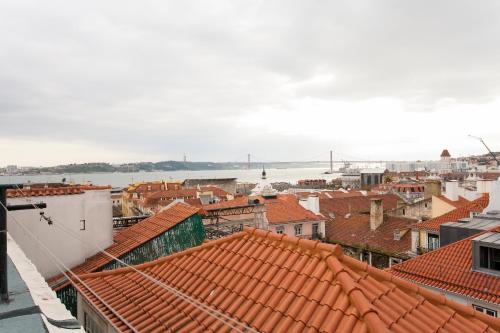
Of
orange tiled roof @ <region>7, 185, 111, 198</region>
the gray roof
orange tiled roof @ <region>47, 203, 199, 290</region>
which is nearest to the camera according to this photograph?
orange tiled roof @ <region>7, 185, 111, 198</region>

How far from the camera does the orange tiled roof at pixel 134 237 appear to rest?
11396mm

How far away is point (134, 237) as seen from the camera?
43.3 feet

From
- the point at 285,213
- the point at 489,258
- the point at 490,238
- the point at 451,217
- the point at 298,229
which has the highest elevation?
the point at 490,238

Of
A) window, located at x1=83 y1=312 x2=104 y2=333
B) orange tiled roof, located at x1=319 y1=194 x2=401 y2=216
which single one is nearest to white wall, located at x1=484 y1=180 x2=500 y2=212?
orange tiled roof, located at x1=319 y1=194 x2=401 y2=216

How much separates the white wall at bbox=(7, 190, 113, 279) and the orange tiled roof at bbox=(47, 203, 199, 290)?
389 mm

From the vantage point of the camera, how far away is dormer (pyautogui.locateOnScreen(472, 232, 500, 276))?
12.8 metres

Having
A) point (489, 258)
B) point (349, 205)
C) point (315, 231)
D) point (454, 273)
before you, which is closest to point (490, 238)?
point (489, 258)

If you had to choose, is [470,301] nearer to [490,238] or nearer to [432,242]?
[490,238]

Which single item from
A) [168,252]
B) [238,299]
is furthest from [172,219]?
[238,299]

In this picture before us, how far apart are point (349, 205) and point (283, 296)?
3965 cm

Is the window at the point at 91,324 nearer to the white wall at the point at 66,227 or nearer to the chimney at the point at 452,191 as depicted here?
the white wall at the point at 66,227

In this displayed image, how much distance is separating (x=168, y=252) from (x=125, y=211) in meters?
60.7

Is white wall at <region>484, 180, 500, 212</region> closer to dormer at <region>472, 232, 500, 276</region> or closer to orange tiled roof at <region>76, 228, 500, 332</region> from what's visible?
dormer at <region>472, 232, 500, 276</region>

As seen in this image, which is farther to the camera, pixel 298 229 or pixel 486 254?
pixel 298 229
